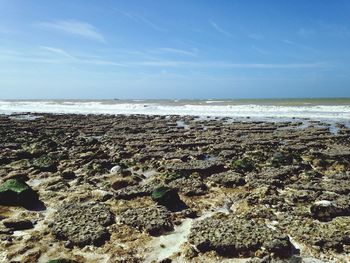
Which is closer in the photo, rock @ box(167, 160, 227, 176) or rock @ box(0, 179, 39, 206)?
rock @ box(0, 179, 39, 206)

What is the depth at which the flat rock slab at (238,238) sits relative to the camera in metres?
4.46

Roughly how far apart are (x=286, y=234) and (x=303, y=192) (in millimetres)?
1894

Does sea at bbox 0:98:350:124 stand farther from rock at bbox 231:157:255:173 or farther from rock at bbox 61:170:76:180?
rock at bbox 61:170:76:180

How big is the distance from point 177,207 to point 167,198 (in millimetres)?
221

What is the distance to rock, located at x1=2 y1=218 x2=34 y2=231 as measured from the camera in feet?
17.5

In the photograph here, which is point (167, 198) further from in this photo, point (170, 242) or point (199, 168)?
point (199, 168)

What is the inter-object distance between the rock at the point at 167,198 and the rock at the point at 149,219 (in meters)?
0.30

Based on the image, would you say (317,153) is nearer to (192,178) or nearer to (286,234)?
(192,178)

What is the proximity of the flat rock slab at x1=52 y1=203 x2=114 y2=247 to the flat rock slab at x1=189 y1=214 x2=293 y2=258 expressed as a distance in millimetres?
1214

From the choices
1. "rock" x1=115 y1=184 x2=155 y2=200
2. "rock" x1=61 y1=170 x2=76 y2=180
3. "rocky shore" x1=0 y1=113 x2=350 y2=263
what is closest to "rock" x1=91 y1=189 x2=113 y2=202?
"rocky shore" x1=0 y1=113 x2=350 y2=263

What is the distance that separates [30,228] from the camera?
5391 mm

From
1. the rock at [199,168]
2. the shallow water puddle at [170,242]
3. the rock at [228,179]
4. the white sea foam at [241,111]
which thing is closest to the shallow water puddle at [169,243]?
the shallow water puddle at [170,242]

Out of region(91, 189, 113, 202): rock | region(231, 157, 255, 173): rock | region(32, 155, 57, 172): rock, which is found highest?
region(231, 157, 255, 173): rock

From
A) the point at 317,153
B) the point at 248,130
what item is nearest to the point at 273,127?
the point at 248,130
